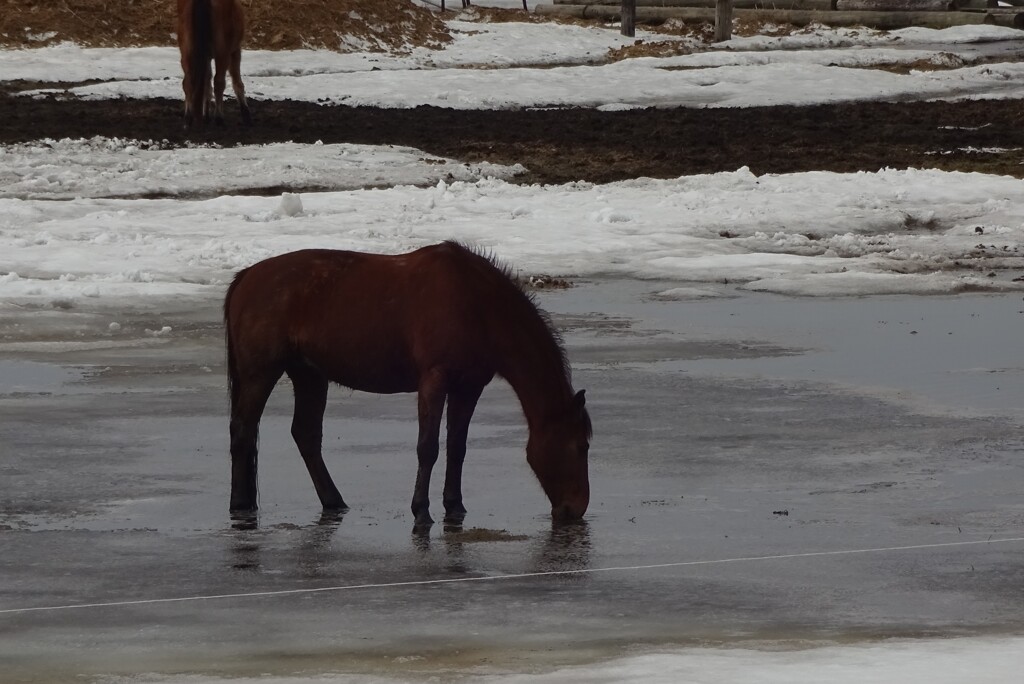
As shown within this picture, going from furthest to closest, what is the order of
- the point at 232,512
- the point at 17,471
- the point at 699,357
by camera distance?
the point at 699,357 < the point at 17,471 < the point at 232,512

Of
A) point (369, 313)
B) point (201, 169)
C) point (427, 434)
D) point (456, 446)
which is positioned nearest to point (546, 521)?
point (456, 446)

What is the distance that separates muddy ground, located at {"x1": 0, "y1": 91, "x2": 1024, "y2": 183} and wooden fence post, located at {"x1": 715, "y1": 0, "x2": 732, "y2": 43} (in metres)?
13.3

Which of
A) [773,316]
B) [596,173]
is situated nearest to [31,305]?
[773,316]

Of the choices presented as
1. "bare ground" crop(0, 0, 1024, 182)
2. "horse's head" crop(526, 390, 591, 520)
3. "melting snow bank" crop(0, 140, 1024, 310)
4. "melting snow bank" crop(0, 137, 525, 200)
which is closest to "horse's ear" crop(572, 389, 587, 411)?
"horse's head" crop(526, 390, 591, 520)

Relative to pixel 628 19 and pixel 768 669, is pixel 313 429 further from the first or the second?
pixel 628 19

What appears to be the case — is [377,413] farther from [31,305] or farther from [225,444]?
[31,305]

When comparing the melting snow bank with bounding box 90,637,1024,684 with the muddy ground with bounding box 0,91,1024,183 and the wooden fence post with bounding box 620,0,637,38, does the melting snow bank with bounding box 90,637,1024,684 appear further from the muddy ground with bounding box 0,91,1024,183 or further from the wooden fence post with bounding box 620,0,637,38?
the wooden fence post with bounding box 620,0,637,38

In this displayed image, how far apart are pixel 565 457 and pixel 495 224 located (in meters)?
10.9

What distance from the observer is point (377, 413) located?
10750 millimetres

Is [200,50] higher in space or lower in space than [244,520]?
higher

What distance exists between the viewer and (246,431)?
852 centimetres

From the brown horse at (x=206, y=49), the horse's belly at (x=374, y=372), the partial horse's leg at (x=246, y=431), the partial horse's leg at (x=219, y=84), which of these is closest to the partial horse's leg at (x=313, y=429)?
the partial horse's leg at (x=246, y=431)

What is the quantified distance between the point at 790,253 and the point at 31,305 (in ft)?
23.0

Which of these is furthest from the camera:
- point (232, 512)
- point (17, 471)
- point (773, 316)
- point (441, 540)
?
point (773, 316)
